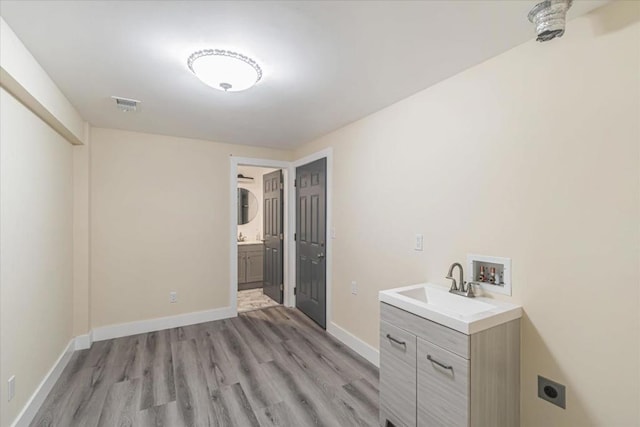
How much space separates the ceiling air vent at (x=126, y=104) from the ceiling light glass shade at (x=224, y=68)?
3.09 ft

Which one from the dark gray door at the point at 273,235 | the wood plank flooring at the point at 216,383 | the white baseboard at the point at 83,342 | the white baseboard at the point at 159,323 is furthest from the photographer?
the dark gray door at the point at 273,235

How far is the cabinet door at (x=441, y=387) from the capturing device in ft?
4.72

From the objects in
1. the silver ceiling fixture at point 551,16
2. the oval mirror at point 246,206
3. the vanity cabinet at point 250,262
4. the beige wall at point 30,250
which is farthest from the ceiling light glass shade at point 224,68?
the oval mirror at point 246,206

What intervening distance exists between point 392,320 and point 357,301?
1.10m

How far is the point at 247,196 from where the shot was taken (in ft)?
19.6

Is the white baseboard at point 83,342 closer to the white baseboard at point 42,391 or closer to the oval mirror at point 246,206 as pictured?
the white baseboard at point 42,391

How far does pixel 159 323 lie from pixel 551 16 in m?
4.33

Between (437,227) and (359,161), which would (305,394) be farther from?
(359,161)

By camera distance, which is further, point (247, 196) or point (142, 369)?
point (247, 196)

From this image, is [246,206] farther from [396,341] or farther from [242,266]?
[396,341]

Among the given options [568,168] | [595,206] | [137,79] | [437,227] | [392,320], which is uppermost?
A: [137,79]

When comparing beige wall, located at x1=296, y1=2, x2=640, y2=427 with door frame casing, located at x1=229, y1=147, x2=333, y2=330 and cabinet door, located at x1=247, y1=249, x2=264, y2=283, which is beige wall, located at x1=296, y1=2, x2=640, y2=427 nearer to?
door frame casing, located at x1=229, y1=147, x2=333, y2=330

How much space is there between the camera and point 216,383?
2.41 m

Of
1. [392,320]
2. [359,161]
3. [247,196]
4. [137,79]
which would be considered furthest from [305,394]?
[247,196]
